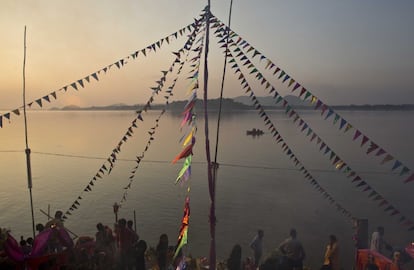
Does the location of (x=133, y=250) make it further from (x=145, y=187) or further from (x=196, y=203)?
(x=145, y=187)

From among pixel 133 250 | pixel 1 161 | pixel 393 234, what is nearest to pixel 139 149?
pixel 1 161

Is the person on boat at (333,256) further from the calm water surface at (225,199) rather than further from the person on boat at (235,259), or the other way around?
the calm water surface at (225,199)

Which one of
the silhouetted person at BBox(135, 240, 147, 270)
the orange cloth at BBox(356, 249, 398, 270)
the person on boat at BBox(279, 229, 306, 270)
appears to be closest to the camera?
the orange cloth at BBox(356, 249, 398, 270)

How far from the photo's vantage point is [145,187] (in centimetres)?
3017

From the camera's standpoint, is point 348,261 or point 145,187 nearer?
point 348,261

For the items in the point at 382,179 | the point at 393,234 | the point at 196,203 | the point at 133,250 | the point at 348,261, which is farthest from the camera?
the point at 382,179

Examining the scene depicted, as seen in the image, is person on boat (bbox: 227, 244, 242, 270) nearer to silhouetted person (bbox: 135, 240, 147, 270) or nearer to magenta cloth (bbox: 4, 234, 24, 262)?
silhouetted person (bbox: 135, 240, 147, 270)

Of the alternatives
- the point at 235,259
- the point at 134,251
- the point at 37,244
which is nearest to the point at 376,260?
the point at 235,259

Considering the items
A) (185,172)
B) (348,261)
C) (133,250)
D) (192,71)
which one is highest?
(192,71)

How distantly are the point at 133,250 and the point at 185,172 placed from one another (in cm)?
405

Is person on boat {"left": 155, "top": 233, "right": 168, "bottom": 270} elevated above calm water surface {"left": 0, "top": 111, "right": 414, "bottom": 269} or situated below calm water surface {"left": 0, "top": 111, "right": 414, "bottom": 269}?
above

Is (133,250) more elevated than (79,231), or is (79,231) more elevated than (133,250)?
(133,250)

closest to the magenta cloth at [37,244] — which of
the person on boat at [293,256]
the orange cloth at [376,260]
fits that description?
the person on boat at [293,256]

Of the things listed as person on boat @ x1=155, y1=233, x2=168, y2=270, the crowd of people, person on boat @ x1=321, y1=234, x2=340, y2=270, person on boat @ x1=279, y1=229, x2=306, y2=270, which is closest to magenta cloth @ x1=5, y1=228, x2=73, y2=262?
the crowd of people
